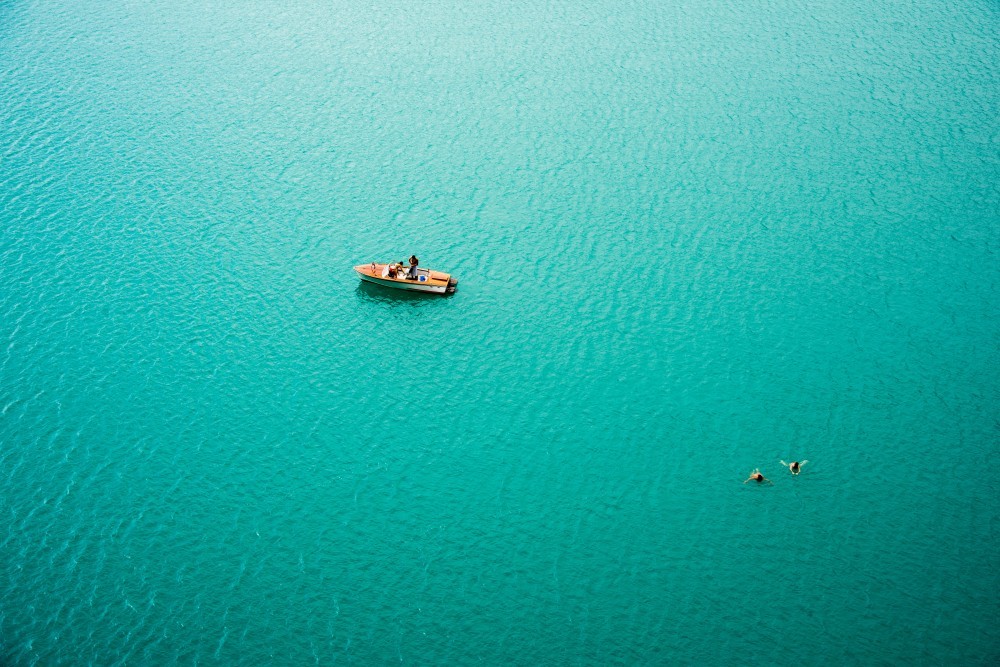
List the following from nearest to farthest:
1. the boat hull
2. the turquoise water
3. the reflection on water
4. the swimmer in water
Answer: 1. the turquoise water
2. the swimmer in water
3. the boat hull
4. the reflection on water

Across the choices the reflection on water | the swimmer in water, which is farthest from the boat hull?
the swimmer in water

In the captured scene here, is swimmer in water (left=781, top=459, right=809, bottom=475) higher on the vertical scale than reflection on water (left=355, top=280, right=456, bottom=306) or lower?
lower

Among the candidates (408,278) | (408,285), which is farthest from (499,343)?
(408,278)

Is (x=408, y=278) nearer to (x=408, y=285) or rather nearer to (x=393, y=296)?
(x=408, y=285)

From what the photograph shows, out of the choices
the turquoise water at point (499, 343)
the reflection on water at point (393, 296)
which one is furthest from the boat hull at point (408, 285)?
the turquoise water at point (499, 343)

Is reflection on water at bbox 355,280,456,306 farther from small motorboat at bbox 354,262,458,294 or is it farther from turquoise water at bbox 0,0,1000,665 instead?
turquoise water at bbox 0,0,1000,665

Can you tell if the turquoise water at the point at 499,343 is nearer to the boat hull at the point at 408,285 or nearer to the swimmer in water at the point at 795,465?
the swimmer in water at the point at 795,465
